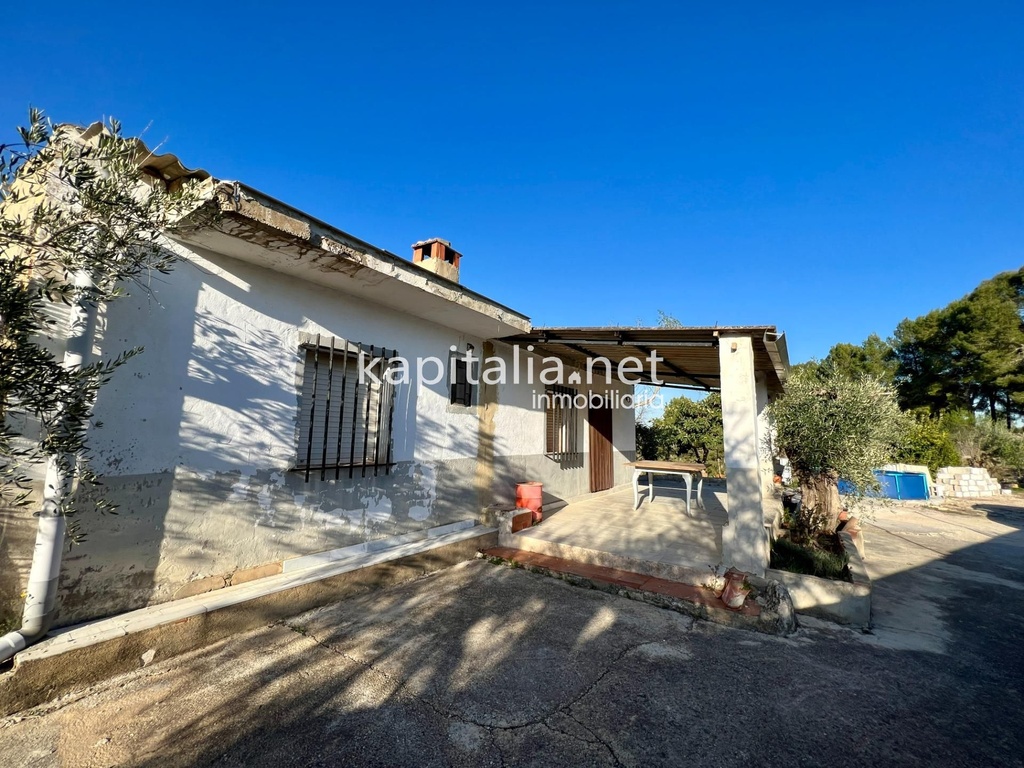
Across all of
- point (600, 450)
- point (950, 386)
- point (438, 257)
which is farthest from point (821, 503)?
point (950, 386)

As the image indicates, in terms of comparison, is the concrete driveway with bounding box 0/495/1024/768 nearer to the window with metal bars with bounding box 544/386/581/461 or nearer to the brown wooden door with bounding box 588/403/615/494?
the window with metal bars with bounding box 544/386/581/461

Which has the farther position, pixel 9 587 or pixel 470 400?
pixel 470 400

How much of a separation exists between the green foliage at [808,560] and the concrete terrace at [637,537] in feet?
2.44

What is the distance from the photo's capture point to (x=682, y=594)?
4527 millimetres

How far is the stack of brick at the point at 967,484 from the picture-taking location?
14.6 metres

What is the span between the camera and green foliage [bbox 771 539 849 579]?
5.14 m

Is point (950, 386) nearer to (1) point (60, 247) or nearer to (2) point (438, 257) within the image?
(2) point (438, 257)

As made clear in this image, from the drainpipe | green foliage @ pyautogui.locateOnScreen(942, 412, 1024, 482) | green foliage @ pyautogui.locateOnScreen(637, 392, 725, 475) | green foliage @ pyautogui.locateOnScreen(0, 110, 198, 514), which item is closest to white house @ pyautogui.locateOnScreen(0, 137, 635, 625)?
the drainpipe

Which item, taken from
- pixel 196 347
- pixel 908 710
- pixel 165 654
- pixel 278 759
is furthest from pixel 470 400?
pixel 908 710

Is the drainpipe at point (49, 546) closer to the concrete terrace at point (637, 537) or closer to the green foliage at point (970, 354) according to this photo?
the concrete terrace at point (637, 537)

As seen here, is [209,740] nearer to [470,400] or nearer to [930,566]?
[470,400]

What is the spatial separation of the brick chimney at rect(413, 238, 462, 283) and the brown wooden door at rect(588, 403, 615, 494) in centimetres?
522

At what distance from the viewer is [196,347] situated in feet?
12.6

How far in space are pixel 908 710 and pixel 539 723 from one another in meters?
2.56
